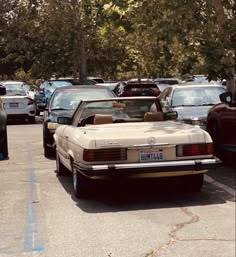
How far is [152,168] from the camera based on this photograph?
690cm

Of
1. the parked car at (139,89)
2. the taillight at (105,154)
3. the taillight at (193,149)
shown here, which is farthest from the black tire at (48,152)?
the parked car at (139,89)

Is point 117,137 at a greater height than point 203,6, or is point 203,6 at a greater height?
point 203,6

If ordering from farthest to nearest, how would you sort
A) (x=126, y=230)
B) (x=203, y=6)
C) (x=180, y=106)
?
(x=180, y=106)
(x=203, y=6)
(x=126, y=230)

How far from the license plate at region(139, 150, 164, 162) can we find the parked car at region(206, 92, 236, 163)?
275 cm

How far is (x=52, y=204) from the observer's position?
731 centimetres

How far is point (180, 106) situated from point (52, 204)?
637 centimetres

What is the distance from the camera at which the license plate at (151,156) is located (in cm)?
697

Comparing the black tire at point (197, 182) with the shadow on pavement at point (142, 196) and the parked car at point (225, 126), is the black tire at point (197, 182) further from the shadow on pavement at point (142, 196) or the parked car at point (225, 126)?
the parked car at point (225, 126)

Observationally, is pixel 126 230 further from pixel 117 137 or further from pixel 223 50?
pixel 223 50

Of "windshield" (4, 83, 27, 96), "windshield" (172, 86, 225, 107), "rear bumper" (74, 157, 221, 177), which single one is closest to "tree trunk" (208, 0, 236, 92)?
"windshield" (172, 86, 225, 107)

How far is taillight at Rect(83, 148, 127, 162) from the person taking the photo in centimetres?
684

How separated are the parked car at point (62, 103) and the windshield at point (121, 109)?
10.4ft

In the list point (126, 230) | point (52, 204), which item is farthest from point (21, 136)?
point (126, 230)

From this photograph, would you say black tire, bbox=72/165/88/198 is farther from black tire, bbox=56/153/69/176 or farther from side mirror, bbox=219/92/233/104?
side mirror, bbox=219/92/233/104
